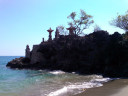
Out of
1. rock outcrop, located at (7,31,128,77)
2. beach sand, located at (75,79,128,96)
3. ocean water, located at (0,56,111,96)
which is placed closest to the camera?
beach sand, located at (75,79,128,96)

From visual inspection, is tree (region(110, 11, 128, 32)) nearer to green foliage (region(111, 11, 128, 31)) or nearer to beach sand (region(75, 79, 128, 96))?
green foliage (region(111, 11, 128, 31))

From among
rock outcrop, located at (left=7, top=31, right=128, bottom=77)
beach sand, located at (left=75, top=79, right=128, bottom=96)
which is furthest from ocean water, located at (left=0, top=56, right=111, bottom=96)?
rock outcrop, located at (left=7, top=31, right=128, bottom=77)

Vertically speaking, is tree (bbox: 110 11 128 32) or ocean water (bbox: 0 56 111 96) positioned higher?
tree (bbox: 110 11 128 32)

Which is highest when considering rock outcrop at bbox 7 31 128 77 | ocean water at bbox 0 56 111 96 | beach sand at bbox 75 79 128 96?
rock outcrop at bbox 7 31 128 77

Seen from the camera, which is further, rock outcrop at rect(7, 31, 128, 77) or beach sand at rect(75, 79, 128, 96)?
rock outcrop at rect(7, 31, 128, 77)

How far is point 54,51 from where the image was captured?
3412 cm

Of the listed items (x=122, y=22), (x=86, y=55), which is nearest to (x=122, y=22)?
(x=122, y=22)

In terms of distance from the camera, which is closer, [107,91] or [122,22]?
[107,91]

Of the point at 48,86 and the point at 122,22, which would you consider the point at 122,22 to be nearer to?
the point at 122,22

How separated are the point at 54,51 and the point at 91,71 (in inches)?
447

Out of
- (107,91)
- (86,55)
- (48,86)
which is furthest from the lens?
(86,55)

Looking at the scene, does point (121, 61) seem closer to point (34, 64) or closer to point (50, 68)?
point (50, 68)

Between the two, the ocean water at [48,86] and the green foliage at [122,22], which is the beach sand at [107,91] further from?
the green foliage at [122,22]

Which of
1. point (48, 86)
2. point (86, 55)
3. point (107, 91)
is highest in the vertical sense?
point (86, 55)
